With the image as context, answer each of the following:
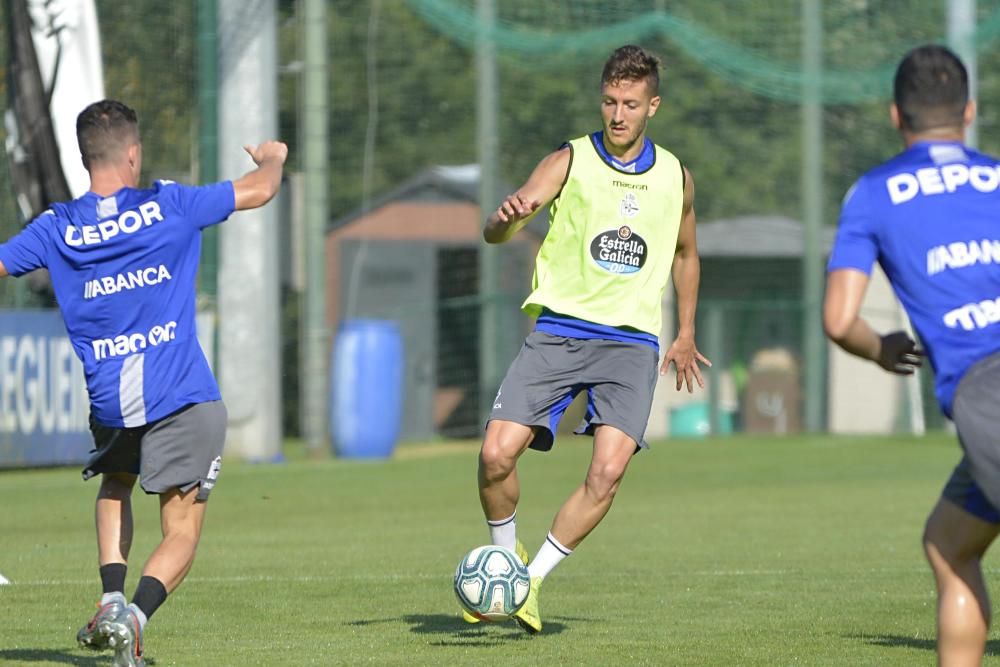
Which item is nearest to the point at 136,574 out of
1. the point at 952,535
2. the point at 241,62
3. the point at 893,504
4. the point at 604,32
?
the point at 952,535

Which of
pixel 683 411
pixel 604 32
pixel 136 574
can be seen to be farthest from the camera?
pixel 683 411

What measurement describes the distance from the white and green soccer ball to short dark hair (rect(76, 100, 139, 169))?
81.8 inches

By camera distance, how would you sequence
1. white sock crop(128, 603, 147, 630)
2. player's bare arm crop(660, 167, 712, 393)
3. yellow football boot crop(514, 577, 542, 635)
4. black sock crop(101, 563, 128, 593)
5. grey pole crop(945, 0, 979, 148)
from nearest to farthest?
white sock crop(128, 603, 147, 630) < black sock crop(101, 563, 128, 593) < yellow football boot crop(514, 577, 542, 635) < player's bare arm crop(660, 167, 712, 393) < grey pole crop(945, 0, 979, 148)

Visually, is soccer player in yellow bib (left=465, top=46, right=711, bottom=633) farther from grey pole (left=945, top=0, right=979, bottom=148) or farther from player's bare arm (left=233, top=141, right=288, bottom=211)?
grey pole (left=945, top=0, right=979, bottom=148)

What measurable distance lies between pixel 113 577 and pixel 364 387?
13.7 meters

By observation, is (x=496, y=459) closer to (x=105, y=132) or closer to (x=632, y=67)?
(x=632, y=67)

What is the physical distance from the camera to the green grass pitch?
7.20 meters

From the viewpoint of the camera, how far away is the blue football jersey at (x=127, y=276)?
6.54 meters

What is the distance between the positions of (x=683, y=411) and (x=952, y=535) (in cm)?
2196

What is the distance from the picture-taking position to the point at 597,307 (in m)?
7.86

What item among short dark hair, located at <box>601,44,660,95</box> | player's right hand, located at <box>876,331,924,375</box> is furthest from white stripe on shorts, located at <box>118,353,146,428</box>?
player's right hand, located at <box>876,331,924,375</box>

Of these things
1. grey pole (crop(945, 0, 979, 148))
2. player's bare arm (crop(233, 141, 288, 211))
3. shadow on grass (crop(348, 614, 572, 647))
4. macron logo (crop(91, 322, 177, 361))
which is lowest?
shadow on grass (crop(348, 614, 572, 647))

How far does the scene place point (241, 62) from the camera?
19781 millimetres

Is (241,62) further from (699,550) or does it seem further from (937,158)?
(937,158)
